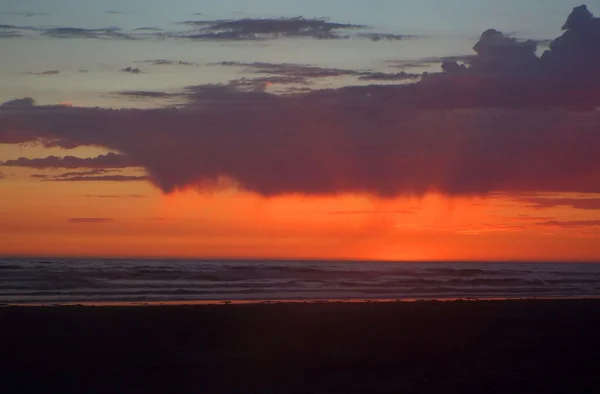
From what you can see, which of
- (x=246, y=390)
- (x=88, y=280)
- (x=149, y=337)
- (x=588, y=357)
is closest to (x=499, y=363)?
(x=588, y=357)

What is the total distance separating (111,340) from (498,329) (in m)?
9.57

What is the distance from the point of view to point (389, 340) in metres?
15.9

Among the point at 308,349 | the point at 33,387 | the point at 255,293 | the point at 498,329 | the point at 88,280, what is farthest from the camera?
the point at 88,280

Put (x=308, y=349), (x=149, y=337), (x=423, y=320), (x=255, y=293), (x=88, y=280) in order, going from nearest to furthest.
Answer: (x=308, y=349) → (x=149, y=337) → (x=423, y=320) → (x=255, y=293) → (x=88, y=280)

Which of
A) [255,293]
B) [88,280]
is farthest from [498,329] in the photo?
[88,280]

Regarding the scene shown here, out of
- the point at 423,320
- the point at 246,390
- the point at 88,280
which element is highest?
the point at 88,280

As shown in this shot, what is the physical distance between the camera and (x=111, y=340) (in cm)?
1538

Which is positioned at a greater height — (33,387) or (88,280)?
(88,280)

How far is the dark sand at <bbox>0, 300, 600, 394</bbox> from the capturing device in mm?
11156

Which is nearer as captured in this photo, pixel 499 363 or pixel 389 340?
pixel 499 363

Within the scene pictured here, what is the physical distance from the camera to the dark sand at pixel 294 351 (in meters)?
11.2

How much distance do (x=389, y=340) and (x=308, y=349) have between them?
2.29m

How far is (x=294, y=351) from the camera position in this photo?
14.3 metres

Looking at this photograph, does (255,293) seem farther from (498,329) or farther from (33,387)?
(33,387)
